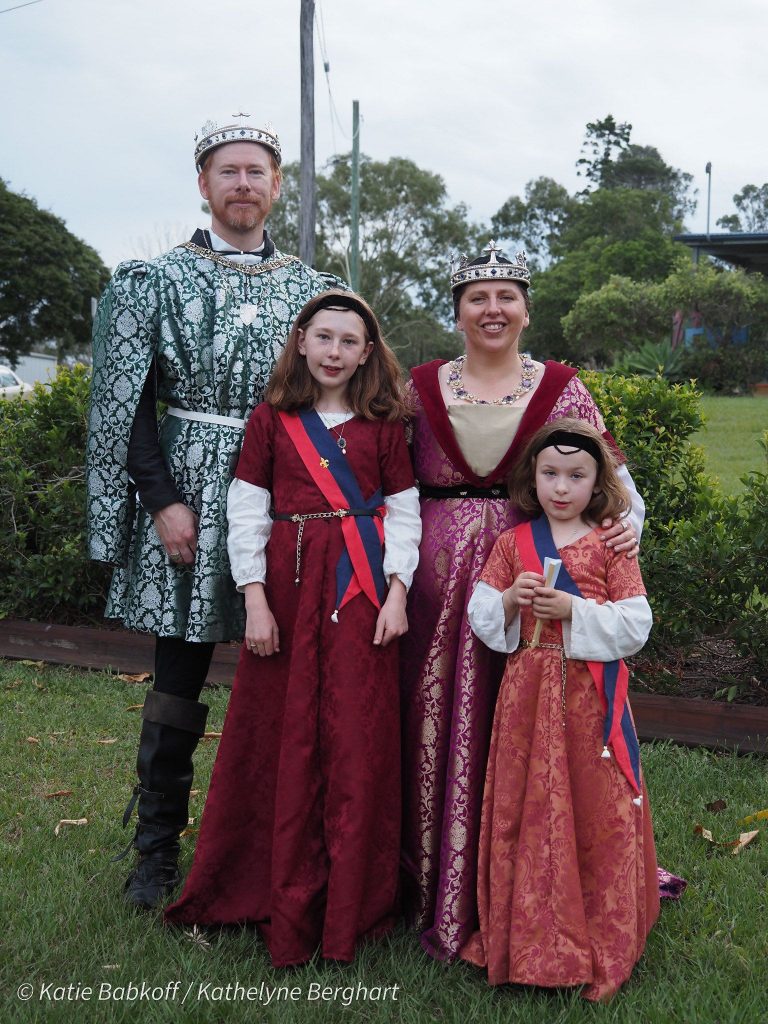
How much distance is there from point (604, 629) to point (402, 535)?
62 cm

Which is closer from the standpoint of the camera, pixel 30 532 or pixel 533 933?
pixel 533 933

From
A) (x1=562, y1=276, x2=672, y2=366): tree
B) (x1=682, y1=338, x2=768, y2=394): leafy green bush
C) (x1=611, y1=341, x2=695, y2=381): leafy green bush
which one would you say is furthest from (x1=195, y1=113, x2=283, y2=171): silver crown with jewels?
(x1=562, y1=276, x2=672, y2=366): tree

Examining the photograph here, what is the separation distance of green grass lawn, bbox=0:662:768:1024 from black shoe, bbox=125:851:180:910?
0.06 m

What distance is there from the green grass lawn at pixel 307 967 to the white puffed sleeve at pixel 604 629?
0.86 metres

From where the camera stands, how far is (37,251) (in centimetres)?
3625

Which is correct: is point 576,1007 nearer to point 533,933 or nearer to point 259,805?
point 533,933

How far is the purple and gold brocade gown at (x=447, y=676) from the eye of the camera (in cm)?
289

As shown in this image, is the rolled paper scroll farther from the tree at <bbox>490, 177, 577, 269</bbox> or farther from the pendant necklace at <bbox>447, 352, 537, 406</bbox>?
the tree at <bbox>490, 177, 577, 269</bbox>

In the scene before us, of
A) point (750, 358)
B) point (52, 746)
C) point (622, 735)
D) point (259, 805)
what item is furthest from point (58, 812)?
point (750, 358)

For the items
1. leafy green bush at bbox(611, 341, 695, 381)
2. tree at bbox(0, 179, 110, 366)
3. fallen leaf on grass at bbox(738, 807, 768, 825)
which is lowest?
fallen leaf on grass at bbox(738, 807, 768, 825)

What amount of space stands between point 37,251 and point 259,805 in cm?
3666

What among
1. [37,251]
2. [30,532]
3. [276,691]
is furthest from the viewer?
[37,251]

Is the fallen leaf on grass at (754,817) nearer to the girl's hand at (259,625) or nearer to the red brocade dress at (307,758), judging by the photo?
the red brocade dress at (307,758)

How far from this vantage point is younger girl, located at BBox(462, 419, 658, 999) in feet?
8.73
